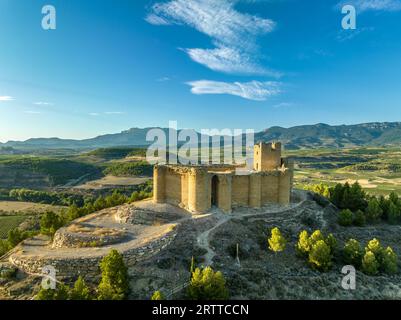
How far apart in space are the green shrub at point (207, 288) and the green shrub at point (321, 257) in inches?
517

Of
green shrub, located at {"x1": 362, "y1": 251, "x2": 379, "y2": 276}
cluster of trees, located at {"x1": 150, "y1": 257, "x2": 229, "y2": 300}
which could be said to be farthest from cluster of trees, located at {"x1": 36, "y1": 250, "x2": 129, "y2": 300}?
green shrub, located at {"x1": 362, "y1": 251, "x2": 379, "y2": 276}

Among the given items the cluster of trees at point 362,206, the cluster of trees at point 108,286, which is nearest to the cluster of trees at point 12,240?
the cluster of trees at point 108,286

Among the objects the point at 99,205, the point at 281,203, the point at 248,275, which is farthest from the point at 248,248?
the point at 99,205

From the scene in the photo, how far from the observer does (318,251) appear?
3394 cm

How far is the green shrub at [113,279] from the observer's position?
25859mm

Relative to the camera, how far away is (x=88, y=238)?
3488 centimetres

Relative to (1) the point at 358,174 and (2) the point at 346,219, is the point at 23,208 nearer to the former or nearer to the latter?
(2) the point at 346,219

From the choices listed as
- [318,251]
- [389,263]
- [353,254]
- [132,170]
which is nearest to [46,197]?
[132,170]

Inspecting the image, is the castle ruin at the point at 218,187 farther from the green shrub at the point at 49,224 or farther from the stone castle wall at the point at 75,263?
the green shrub at the point at 49,224

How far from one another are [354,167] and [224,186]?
559 feet

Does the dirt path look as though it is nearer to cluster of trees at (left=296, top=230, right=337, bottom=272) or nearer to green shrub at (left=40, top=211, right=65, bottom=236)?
cluster of trees at (left=296, top=230, right=337, bottom=272)

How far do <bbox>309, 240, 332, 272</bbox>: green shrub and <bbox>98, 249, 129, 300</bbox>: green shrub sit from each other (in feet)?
71.4
